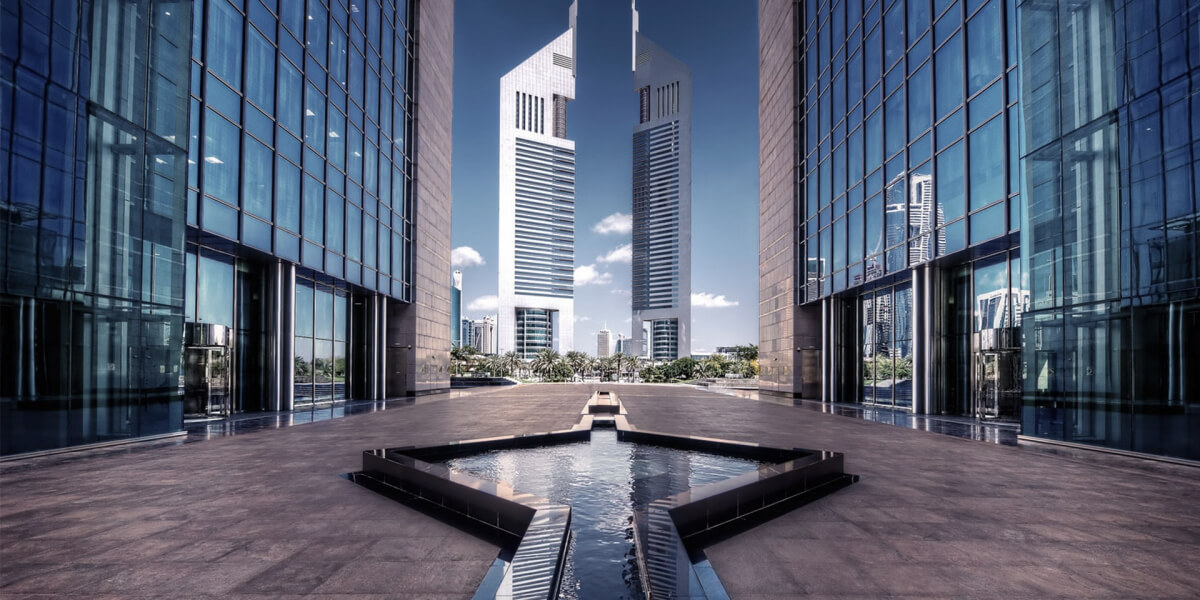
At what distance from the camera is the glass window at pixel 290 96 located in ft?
71.0

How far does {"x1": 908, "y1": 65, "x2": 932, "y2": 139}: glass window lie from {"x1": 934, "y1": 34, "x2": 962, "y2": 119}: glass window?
0.62 meters

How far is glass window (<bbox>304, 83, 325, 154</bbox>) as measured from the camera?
2348 centimetres

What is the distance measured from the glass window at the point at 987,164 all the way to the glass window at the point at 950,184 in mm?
672

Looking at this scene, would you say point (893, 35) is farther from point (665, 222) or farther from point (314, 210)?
point (665, 222)

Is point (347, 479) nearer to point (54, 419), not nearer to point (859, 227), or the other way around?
point (54, 419)

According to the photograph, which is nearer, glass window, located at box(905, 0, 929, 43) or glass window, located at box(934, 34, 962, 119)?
glass window, located at box(934, 34, 962, 119)

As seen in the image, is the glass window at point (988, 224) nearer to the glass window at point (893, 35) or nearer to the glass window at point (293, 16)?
the glass window at point (893, 35)

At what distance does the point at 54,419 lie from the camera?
10828mm

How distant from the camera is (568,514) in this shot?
5.44m

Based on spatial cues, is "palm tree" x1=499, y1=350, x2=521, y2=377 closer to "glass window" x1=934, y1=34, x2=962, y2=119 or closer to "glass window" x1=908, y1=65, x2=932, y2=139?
"glass window" x1=908, y1=65, x2=932, y2=139

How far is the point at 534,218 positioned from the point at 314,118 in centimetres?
14698

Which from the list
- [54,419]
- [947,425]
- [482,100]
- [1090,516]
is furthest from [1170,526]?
[482,100]

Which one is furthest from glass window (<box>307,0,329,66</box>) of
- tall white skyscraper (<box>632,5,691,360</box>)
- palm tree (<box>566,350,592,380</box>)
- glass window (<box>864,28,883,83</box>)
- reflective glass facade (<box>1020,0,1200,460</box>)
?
tall white skyscraper (<box>632,5,691,360</box>)

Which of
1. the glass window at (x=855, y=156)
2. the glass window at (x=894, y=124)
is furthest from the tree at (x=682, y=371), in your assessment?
the glass window at (x=894, y=124)
